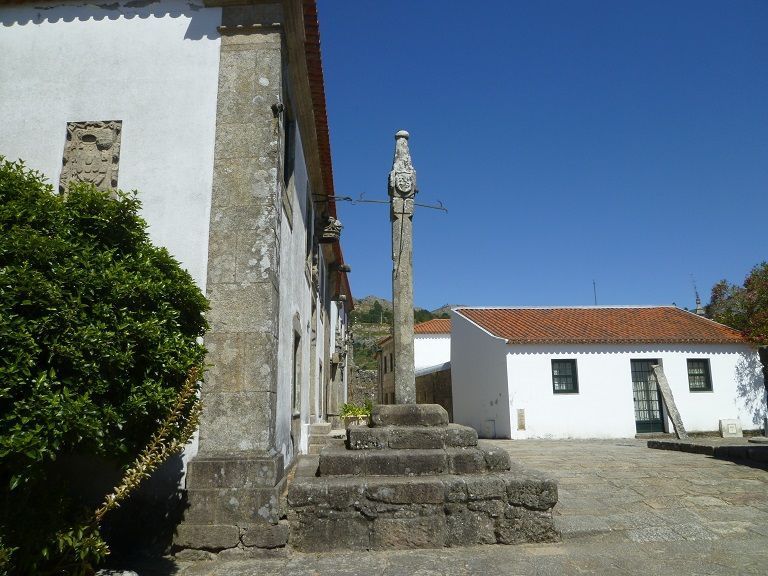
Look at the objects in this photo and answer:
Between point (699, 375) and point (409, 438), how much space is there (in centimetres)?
1614

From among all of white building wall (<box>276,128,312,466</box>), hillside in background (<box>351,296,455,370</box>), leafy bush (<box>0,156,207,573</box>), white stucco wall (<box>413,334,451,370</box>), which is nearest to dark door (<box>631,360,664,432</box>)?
hillside in background (<box>351,296,455,370</box>)

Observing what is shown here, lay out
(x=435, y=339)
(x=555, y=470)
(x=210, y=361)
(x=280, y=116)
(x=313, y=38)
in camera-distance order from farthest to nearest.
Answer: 1. (x=435, y=339)
2. (x=555, y=470)
3. (x=313, y=38)
4. (x=280, y=116)
5. (x=210, y=361)

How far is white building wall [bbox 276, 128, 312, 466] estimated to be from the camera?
18.3 feet

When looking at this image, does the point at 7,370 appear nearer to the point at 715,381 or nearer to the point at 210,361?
the point at 210,361

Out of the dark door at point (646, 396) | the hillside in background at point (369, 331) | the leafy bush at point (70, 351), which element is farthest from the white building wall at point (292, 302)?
the hillside in background at point (369, 331)

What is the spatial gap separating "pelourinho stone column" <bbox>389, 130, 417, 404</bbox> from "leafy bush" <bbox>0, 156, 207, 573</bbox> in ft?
9.02

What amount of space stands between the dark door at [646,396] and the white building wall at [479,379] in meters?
4.31

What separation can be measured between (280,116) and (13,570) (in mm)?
4100

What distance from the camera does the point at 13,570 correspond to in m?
3.05

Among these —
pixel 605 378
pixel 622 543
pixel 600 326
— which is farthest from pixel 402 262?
pixel 600 326

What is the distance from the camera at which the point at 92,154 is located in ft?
17.4

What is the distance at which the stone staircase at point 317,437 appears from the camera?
8745 mm

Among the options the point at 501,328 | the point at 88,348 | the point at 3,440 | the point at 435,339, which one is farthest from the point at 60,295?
the point at 435,339

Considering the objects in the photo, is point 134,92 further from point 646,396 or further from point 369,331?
point 369,331
